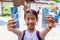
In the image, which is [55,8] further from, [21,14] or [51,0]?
[21,14]

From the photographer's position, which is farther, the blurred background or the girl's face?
the blurred background

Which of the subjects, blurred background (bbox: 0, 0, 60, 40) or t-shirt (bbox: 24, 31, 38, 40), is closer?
t-shirt (bbox: 24, 31, 38, 40)

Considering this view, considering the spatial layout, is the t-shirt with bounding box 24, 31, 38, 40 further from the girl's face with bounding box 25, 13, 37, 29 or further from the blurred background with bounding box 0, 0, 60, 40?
the blurred background with bounding box 0, 0, 60, 40

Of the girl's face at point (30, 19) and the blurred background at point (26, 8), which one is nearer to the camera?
the girl's face at point (30, 19)

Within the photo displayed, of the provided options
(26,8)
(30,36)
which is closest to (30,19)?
(30,36)

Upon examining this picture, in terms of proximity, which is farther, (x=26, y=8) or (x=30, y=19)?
(x=26, y=8)

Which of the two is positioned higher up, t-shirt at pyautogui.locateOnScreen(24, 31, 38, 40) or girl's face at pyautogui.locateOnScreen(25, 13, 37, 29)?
girl's face at pyautogui.locateOnScreen(25, 13, 37, 29)

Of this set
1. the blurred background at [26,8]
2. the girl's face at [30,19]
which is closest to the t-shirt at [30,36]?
the girl's face at [30,19]

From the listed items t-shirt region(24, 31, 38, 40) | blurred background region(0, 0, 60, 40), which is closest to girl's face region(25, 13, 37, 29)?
t-shirt region(24, 31, 38, 40)

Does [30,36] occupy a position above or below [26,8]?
below

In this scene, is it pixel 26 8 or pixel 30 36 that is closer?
pixel 30 36

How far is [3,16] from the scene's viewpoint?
105cm

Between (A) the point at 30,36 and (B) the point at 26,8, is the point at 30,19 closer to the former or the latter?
(A) the point at 30,36

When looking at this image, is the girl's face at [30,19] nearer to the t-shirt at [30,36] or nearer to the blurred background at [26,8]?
the t-shirt at [30,36]
